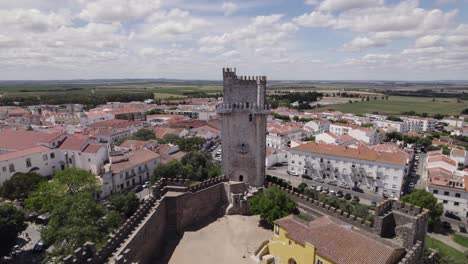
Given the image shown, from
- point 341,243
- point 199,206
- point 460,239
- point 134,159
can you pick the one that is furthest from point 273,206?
point 134,159

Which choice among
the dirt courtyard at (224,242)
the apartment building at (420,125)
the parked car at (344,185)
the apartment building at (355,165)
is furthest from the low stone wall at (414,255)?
the apartment building at (420,125)

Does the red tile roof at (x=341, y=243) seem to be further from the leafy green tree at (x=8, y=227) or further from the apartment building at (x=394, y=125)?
the apartment building at (x=394, y=125)

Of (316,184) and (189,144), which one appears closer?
(316,184)

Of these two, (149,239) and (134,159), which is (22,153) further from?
(149,239)

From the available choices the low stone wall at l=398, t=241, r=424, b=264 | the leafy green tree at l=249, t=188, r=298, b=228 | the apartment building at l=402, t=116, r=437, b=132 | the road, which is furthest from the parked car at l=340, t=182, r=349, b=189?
the apartment building at l=402, t=116, r=437, b=132

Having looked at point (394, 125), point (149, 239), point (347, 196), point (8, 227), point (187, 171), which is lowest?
point (347, 196)
